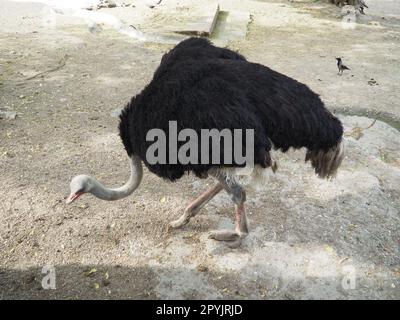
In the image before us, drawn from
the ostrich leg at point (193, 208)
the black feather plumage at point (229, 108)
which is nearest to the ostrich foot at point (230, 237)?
the ostrich leg at point (193, 208)

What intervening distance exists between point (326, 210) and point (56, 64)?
4479mm

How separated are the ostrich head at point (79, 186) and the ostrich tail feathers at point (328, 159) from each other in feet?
4.88

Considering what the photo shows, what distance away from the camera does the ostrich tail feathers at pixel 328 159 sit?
302 centimetres

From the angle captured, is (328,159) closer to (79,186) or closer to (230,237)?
(230,237)

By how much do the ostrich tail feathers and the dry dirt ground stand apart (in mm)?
462

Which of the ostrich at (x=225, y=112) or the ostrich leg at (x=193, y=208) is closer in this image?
the ostrich at (x=225, y=112)

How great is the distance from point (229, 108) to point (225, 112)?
0.04m

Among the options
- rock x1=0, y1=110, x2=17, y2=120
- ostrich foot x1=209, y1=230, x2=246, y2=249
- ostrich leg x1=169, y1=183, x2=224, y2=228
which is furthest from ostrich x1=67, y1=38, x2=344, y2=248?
rock x1=0, y1=110, x2=17, y2=120

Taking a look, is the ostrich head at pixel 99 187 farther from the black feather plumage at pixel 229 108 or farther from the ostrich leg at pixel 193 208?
the ostrich leg at pixel 193 208

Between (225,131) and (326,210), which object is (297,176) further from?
(225,131)

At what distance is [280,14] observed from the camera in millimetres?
10234

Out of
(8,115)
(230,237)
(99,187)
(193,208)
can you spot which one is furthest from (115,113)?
(230,237)

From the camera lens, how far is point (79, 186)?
2.83 metres

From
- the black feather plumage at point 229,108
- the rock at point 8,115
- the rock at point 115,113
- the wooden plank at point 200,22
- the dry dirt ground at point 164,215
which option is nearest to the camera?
the black feather plumage at point 229,108
